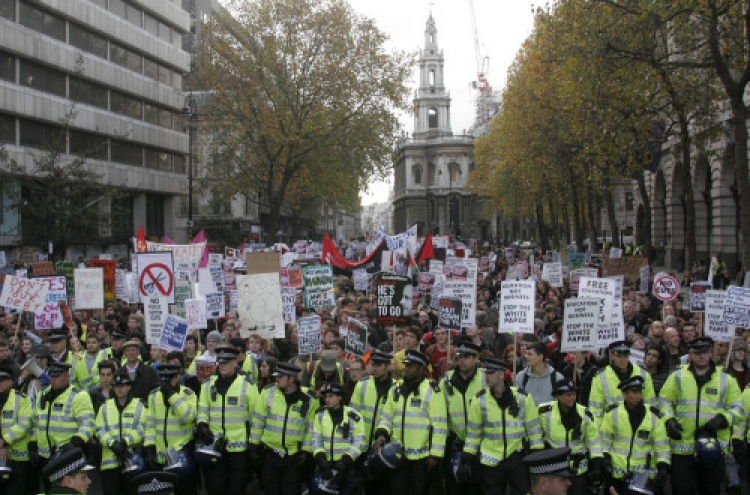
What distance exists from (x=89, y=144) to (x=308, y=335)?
34591 mm

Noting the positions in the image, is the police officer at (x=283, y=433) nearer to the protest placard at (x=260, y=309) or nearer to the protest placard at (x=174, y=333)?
the protest placard at (x=174, y=333)

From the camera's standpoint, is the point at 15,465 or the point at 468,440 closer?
the point at 468,440

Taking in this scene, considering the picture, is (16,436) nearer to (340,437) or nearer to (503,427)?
(340,437)

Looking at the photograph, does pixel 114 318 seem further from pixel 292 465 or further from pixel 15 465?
pixel 292 465

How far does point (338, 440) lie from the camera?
7.43 meters

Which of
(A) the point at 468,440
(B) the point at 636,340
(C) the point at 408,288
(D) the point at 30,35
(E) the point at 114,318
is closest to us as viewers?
(A) the point at 468,440


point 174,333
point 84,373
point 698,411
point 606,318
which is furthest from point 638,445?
point 84,373

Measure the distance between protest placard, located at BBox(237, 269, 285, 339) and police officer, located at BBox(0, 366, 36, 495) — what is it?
12.3 feet

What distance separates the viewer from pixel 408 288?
13.0 metres

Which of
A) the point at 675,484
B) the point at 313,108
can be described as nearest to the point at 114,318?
the point at 675,484

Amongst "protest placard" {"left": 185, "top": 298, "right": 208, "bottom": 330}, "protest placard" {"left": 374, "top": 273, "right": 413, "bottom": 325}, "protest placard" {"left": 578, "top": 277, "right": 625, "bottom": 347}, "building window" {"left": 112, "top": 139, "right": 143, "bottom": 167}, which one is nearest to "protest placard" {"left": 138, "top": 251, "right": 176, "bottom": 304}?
"protest placard" {"left": 185, "top": 298, "right": 208, "bottom": 330}

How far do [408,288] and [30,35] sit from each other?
29.7m

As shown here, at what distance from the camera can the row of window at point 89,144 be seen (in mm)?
35250

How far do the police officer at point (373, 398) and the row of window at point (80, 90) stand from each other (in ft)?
96.5
